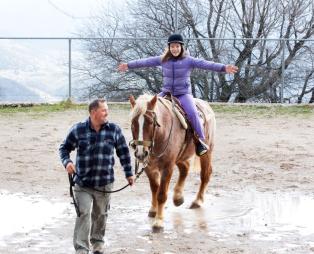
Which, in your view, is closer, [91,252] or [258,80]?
[91,252]

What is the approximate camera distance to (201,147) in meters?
7.98

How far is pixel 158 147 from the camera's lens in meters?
7.14

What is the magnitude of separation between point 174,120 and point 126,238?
1517 mm

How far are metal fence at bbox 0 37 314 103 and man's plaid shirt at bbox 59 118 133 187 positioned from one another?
13.1 m

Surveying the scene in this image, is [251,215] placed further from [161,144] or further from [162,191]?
[161,144]

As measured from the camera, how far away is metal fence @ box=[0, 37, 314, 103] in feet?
61.9

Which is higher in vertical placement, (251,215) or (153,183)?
(153,183)

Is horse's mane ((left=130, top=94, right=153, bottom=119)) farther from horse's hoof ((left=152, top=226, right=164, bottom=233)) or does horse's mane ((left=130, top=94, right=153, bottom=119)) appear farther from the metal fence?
the metal fence

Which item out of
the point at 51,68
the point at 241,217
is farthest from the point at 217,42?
the point at 241,217

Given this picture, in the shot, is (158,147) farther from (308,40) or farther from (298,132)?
(308,40)

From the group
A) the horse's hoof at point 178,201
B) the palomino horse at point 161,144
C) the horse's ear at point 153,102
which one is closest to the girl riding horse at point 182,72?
the palomino horse at point 161,144

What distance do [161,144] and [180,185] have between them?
127 cm

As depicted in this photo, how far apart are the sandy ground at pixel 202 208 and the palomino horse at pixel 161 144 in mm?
258

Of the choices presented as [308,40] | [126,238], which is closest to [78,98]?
[308,40]
